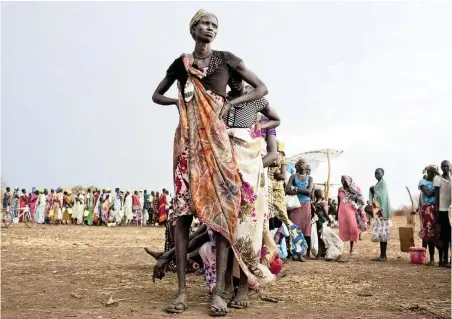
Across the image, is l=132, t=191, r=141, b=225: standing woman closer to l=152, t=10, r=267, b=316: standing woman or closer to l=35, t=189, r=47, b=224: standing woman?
l=35, t=189, r=47, b=224: standing woman

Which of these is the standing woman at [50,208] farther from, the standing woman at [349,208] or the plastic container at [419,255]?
the plastic container at [419,255]

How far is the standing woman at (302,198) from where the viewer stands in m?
9.47

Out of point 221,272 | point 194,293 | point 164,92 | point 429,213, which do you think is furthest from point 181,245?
point 429,213

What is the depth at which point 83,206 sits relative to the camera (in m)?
28.1

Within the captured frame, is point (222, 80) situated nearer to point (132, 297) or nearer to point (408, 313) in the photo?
point (132, 297)

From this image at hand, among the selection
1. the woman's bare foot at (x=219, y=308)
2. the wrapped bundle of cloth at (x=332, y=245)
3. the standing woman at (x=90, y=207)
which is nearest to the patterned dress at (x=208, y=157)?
the woman's bare foot at (x=219, y=308)

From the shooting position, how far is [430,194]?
898 cm

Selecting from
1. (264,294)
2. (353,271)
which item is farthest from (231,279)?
(353,271)

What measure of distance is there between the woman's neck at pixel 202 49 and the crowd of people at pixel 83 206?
77.8 feet

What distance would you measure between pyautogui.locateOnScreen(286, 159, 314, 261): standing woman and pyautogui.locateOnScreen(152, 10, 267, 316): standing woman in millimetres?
5503

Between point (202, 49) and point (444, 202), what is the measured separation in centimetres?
601

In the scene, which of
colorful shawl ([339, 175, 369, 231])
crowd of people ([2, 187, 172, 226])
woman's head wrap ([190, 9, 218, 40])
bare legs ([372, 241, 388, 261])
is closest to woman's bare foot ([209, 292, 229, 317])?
woman's head wrap ([190, 9, 218, 40])

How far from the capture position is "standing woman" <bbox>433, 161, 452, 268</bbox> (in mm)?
8352

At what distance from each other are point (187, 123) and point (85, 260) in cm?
457
